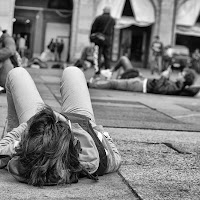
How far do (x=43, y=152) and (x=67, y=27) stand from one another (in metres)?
27.3

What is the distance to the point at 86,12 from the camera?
27938 millimetres

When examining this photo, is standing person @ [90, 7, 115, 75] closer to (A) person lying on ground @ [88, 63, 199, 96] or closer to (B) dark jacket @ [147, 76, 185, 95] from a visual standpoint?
(A) person lying on ground @ [88, 63, 199, 96]

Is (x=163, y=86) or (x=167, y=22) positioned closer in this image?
(x=163, y=86)

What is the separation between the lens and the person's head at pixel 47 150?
292cm

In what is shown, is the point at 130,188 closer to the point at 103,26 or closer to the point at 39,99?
the point at 39,99

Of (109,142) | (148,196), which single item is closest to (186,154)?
(109,142)

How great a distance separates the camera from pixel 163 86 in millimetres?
11523

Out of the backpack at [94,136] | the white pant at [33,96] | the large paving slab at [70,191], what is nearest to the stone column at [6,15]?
the white pant at [33,96]

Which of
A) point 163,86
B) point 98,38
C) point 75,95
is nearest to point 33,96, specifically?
point 75,95

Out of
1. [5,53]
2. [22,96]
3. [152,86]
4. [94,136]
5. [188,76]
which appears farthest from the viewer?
[152,86]

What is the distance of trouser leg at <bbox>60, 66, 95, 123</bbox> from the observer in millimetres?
3809

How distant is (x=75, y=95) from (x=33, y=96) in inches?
13.2

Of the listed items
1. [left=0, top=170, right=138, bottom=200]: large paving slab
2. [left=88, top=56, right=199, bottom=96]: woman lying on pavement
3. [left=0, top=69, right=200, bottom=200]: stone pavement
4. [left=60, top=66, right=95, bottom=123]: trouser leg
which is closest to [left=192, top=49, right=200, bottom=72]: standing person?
[left=88, top=56, right=199, bottom=96]: woman lying on pavement

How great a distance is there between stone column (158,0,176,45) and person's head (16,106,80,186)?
26.8 m
